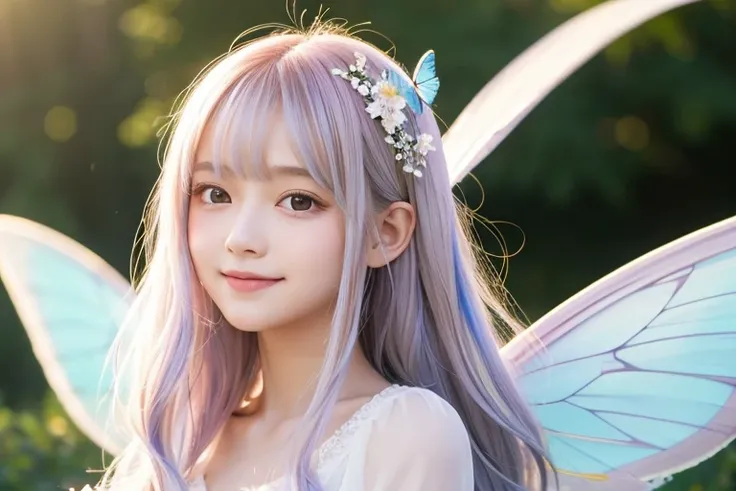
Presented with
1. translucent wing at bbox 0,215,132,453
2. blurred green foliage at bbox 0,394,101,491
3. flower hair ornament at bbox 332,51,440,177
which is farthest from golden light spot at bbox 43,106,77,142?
flower hair ornament at bbox 332,51,440,177

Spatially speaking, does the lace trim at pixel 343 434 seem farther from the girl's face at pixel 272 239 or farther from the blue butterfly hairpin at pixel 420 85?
the blue butterfly hairpin at pixel 420 85

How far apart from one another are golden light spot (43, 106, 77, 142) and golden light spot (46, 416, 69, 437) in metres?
3.10

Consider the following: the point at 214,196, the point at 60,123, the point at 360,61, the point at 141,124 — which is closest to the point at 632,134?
the point at 141,124

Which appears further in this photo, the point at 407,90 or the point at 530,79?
the point at 530,79

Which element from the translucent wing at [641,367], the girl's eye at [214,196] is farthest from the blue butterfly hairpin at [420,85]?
the translucent wing at [641,367]

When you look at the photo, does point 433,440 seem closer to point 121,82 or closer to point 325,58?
point 325,58

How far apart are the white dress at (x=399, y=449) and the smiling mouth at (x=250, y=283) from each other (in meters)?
0.23

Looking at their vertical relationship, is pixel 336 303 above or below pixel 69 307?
below

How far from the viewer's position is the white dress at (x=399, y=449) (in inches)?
57.4

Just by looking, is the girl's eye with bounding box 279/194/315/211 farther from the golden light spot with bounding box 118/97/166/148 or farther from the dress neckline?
the golden light spot with bounding box 118/97/166/148

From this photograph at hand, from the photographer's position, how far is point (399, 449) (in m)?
1.47

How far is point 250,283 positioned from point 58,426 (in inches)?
48.8

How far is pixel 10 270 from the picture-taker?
2.06 m

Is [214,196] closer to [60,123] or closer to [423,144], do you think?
[423,144]
